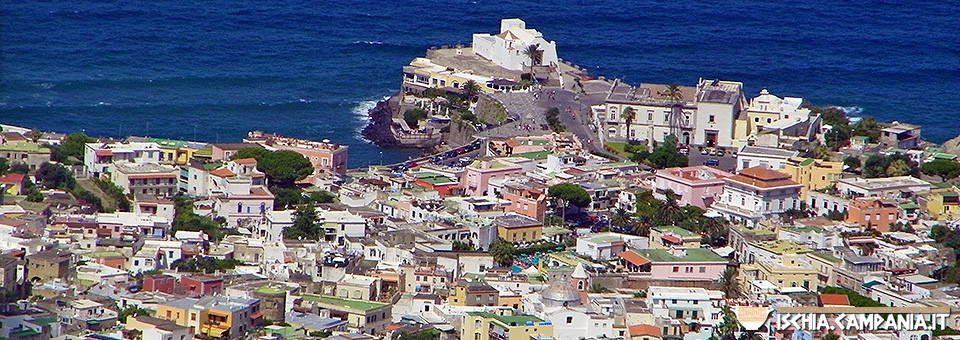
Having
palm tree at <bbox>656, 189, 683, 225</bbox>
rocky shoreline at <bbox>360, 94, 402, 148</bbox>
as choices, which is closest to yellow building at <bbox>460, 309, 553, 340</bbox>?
palm tree at <bbox>656, 189, 683, 225</bbox>

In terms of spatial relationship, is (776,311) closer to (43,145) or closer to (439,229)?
(439,229)

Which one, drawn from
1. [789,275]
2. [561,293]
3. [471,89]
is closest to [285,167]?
[561,293]

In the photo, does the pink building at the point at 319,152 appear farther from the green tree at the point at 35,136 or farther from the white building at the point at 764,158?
the white building at the point at 764,158

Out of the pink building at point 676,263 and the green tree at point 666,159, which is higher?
the green tree at point 666,159

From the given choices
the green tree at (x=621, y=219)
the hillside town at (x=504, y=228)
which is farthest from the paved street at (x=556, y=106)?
the green tree at (x=621, y=219)

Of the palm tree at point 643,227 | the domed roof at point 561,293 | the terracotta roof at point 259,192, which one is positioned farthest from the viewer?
the terracotta roof at point 259,192
